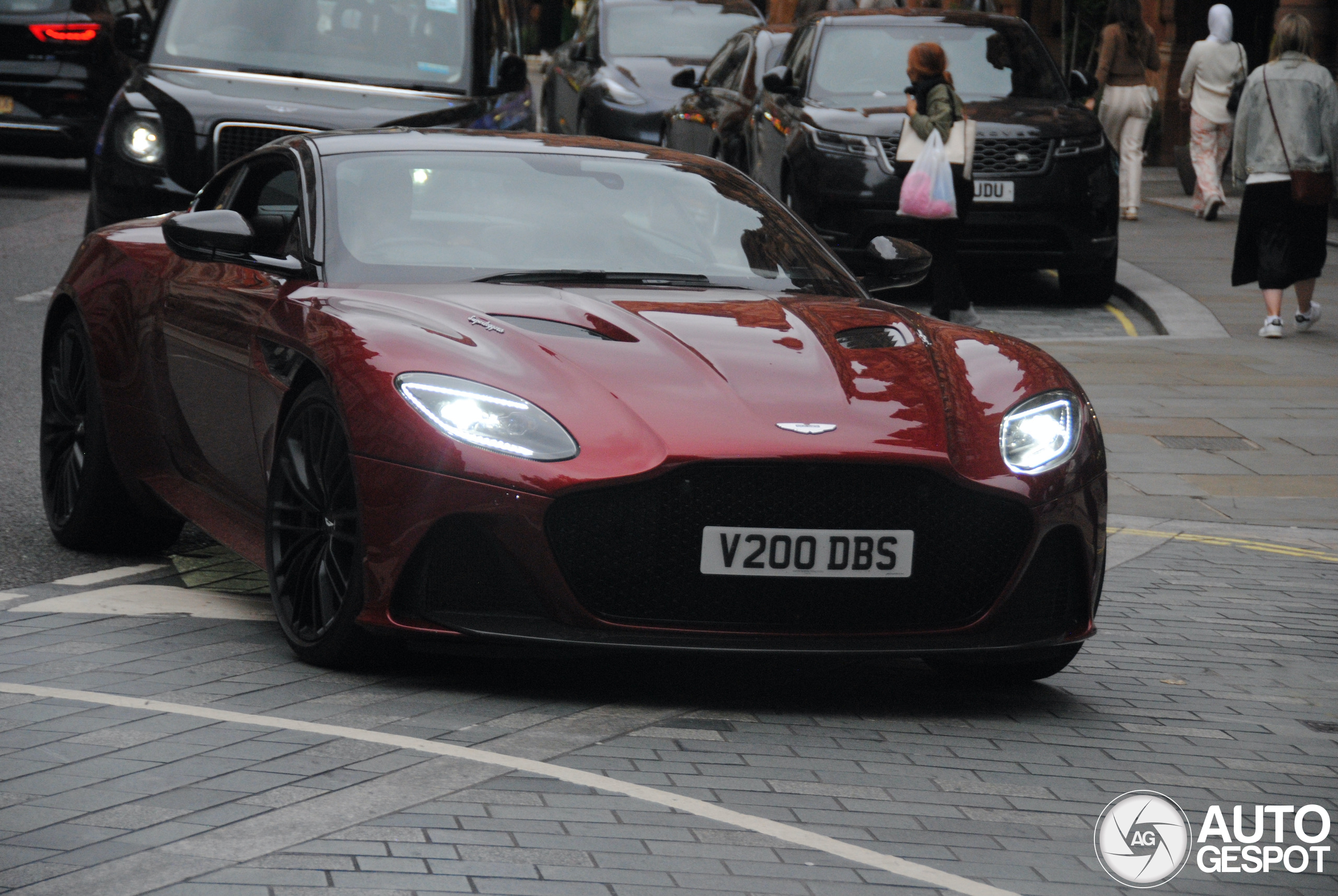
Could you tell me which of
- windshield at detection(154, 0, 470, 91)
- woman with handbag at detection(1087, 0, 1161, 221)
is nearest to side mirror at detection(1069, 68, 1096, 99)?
woman with handbag at detection(1087, 0, 1161, 221)

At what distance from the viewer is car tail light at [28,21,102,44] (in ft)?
57.2

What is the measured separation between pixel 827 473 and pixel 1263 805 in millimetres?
1150

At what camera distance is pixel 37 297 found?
12375mm

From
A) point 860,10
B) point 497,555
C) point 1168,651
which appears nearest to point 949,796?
point 497,555

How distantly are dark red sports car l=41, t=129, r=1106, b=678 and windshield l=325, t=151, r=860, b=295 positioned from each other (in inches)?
0.4

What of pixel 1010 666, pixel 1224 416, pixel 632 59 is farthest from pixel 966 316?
pixel 1010 666

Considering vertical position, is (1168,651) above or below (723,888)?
below

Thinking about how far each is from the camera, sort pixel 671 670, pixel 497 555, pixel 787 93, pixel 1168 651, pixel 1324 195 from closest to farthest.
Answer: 1. pixel 497 555
2. pixel 671 670
3. pixel 1168 651
4. pixel 1324 195
5. pixel 787 93

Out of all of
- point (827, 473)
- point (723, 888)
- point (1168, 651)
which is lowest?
point (1168, 651)

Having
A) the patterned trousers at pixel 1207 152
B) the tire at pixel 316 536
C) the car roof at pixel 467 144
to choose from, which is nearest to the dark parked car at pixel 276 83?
the car roof at pixel 467 144

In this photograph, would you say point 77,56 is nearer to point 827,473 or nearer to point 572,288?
point 572,288

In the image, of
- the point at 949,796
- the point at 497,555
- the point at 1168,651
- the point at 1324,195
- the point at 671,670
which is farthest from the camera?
the point at 1324,195

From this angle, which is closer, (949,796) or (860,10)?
(949,796)

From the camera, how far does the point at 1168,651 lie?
18.7ft
